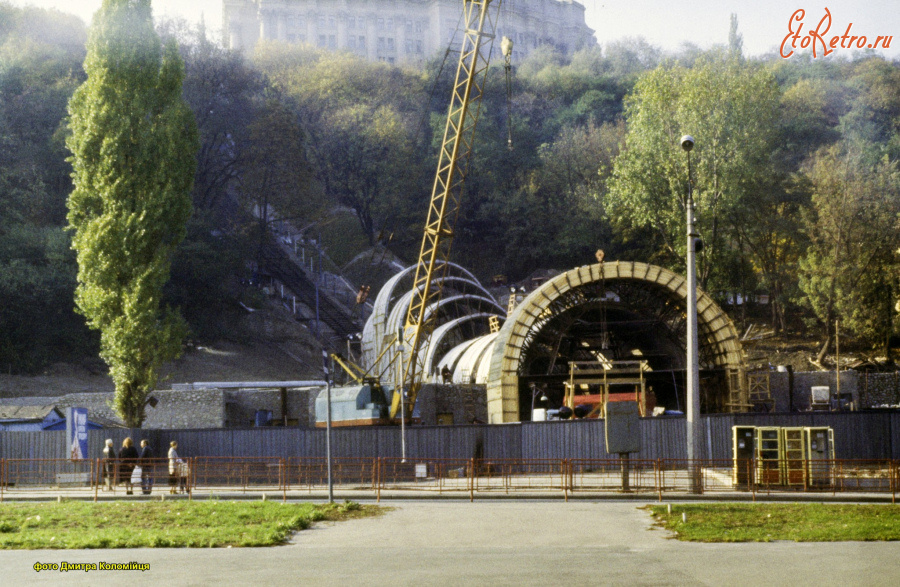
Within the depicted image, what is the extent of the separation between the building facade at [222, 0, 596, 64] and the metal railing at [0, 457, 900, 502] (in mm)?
111615

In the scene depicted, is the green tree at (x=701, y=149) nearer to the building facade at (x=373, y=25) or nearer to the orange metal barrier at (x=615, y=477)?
the orange metal barrier at (x=615, y=477)

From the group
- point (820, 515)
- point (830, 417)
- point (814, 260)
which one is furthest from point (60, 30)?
point (820, 515)

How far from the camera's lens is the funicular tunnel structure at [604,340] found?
42062mm

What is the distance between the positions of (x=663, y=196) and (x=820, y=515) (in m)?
45.8

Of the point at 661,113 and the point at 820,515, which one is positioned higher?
the point at 661,113

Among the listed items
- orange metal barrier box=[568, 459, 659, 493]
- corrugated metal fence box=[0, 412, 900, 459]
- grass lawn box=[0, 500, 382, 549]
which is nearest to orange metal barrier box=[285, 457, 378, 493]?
corrugated metal fence box=[0, 412, 900, 459]

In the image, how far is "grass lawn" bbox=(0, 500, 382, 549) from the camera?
55.4 feet

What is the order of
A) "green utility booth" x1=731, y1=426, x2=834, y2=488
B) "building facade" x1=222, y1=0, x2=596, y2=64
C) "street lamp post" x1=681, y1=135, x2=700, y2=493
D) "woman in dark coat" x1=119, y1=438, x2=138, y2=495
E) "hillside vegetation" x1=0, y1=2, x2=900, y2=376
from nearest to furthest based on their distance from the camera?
"street lamp post" x1=681, y1=135, x2=700, y2=493, "green utility booth" x1=731, y1=426, x2=834, y2=488, "woman in dark coat" x1=119, y1=438, x2=138, y2=495, "hillside vegetation" x1=0, y1=2, x2=900, y2=376, "building facade" x1=222, y1=0, x2=596, y2=64

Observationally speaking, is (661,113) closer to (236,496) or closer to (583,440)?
(583,440)

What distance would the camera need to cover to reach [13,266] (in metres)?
60.0

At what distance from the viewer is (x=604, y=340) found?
149 feet

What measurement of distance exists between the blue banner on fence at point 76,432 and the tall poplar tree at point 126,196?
6.69 m

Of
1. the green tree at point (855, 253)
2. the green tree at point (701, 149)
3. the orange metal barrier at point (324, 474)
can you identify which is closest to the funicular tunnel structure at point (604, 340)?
the orange metal barrier at point (324, 474)

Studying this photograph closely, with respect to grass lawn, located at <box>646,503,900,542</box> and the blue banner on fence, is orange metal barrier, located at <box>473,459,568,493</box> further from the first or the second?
the blue banner on fence
